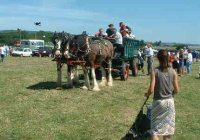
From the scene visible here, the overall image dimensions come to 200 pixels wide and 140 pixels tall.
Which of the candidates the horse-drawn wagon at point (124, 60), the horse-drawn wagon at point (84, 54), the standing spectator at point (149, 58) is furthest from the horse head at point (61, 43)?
the standing spectator at point (149, 58)

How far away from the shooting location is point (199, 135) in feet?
33.5

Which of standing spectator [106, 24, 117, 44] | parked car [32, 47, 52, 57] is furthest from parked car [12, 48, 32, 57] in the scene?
standing spectator [106, 24, 117, 44]

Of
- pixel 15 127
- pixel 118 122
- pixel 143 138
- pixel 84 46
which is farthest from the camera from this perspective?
pixel 84 46

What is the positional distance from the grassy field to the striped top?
2017 millimetres

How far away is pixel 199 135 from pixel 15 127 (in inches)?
158

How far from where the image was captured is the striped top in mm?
7824

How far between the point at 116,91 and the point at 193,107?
338 centimetres

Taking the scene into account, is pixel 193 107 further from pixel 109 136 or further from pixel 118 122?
pixel 109 136

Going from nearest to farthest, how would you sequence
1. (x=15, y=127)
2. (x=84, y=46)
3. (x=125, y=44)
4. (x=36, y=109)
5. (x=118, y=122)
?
(x=15, y=127)
(x=118, y=122)
(x=36, y=109)
(x=84, y=46)
(x=125, y=44)

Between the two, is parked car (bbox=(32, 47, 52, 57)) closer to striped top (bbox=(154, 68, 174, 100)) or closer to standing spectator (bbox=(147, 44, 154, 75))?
standing spectator (bbox=(147, 44, 154, 75))

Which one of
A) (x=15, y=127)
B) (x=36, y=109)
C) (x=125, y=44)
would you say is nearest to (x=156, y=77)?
(x=15, y=127)

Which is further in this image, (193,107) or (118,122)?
(193,107)

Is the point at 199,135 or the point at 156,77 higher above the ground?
the point at 156,77

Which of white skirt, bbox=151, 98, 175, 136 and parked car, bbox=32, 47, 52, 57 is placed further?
parked car, bbox=32, 47, 52, 57
